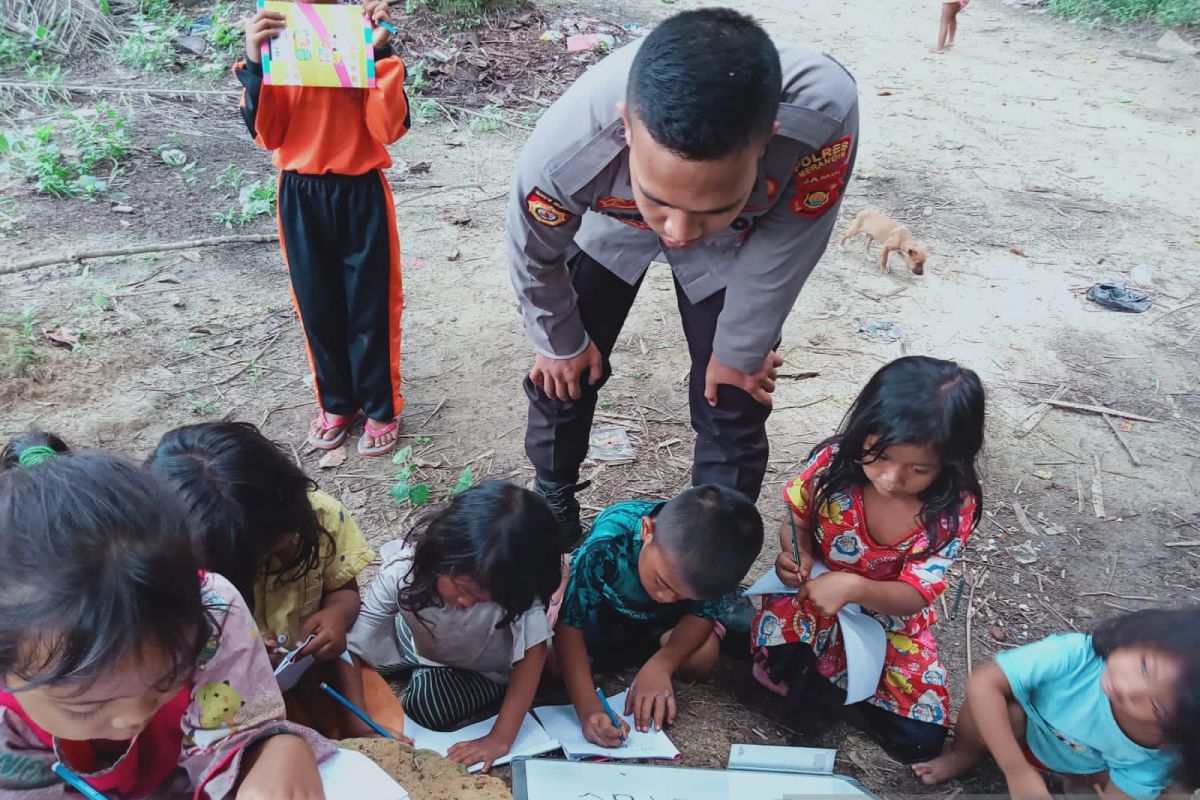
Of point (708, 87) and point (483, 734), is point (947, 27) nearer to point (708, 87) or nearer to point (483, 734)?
point (708, 87)

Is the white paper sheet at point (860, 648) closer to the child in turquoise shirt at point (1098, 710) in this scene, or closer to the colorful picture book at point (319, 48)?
the child in turquoise shirt at point (1098, 710)

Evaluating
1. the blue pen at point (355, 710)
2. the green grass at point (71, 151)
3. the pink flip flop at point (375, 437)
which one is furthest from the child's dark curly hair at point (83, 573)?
the green grass at point (71, 151)

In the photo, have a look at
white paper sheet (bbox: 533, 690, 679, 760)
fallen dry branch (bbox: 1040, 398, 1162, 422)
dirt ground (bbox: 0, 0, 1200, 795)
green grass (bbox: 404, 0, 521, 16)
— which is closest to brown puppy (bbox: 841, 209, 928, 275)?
dirt ground (bbox: 0, 0, 1200, 795)

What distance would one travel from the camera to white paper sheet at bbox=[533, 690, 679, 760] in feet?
6.38

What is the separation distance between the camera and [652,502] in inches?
89.0

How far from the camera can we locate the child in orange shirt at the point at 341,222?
2.50 meters

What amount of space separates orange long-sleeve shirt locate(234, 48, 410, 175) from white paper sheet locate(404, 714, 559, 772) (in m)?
1.65

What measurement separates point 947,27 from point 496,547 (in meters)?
7.93

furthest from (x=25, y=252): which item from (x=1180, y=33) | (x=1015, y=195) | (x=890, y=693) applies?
(x=1180, y=33)

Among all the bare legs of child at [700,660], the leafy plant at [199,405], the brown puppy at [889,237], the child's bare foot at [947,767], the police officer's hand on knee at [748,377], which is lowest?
the child's bare foot at [947,767]

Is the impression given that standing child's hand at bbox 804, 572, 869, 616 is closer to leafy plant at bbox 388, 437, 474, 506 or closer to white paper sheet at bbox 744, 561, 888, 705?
white paper sheet at bbox 744, 561, 888, 705

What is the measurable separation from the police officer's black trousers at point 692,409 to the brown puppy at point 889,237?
2354 millimetres

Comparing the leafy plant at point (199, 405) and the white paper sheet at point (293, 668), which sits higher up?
the white paper sheet at point (293, 668)

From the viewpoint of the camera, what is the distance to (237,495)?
1.58 m
